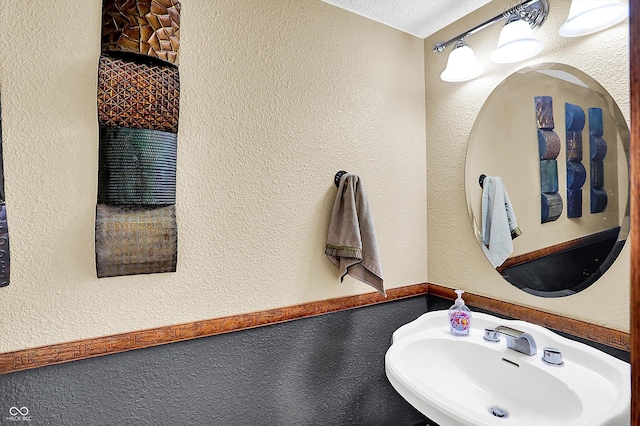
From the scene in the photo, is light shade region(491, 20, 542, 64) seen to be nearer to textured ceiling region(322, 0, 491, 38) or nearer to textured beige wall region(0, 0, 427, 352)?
textured ceiling region(322, 0, 491, 38)

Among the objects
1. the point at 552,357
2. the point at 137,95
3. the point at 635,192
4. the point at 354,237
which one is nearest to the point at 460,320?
the point at 552,357

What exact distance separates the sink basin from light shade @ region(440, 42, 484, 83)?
103 centimetres

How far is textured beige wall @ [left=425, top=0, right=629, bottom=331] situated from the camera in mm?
1149

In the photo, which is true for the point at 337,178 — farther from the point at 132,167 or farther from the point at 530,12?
the point at 530,12

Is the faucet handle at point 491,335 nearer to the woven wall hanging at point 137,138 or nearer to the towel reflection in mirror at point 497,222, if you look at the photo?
the towel reflection in mirror at point 497,222

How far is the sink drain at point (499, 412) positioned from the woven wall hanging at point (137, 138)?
121cm

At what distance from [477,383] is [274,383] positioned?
774mm

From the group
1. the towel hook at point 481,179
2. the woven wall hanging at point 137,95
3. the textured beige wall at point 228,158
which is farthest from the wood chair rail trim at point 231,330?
the woven wall hanging at point 137,95

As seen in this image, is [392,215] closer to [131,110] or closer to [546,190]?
[546,190]

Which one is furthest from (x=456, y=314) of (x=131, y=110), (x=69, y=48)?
(x=69, y=48)

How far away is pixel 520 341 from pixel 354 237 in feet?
2.32

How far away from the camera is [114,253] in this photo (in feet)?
3.64

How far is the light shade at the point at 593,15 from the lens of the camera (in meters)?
1.08

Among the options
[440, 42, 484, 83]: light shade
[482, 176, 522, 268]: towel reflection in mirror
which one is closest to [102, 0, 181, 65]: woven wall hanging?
[440, 42, 484, 83]: light shade
